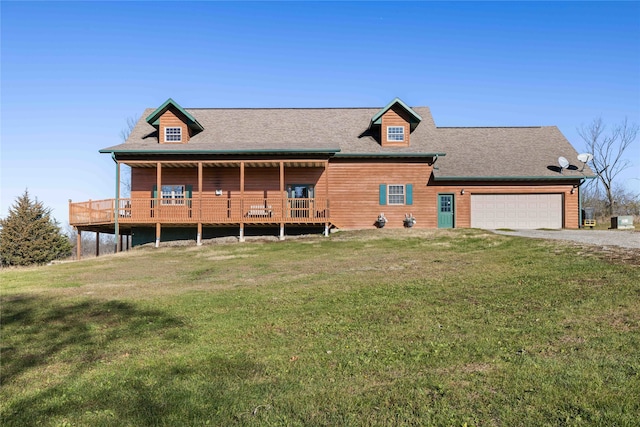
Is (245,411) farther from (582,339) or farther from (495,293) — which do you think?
(495,293)

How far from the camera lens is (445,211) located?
2512 cm

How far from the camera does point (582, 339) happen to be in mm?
6332

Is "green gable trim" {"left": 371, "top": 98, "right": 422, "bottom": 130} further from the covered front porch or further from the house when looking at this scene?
the covered front porch

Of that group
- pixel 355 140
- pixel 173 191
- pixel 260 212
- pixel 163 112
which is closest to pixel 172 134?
pixel 163 112

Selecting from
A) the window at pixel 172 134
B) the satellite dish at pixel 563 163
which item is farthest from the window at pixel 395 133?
the window at pixel 172 134

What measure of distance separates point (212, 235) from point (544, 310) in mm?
19336

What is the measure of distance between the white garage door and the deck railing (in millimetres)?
8666

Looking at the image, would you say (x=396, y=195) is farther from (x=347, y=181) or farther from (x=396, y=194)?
(x=347, y=181)

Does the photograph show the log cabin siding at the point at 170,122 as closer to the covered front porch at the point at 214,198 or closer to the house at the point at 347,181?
the house at the point at 347,181

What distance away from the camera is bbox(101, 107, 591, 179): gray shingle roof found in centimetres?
2428

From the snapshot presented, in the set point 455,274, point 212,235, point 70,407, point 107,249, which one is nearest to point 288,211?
point 212,235

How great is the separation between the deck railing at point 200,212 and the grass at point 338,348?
32.6 feet

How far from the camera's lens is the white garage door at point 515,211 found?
2509 centimetres

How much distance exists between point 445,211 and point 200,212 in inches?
511
